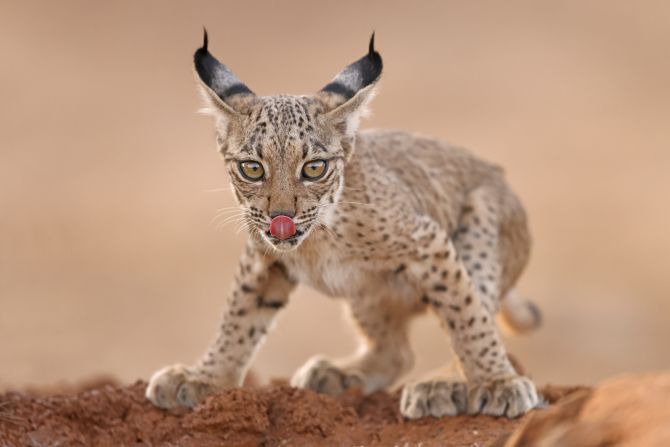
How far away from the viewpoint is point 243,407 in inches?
240

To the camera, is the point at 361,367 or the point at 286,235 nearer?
the point at 286,235

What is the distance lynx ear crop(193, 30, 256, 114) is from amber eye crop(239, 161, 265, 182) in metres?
0.45

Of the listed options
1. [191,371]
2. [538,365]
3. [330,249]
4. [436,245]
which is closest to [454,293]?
[436,245]

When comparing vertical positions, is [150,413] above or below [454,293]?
below

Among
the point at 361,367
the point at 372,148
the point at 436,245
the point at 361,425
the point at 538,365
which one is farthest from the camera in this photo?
the point at 538,365

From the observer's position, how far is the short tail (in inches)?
344

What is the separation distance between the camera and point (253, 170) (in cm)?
613

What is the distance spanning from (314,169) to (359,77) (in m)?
0.88

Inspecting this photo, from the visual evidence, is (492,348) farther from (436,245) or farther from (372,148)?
(372,148)

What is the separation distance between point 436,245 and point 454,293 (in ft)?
1.11

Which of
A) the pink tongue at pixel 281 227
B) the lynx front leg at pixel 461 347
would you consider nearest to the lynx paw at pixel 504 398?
the lynx front leg at pixel 461 347

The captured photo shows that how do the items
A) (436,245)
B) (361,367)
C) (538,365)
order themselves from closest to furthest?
(436,245)
(361,367)
(538,365)

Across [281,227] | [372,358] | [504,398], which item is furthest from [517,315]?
[281,227]

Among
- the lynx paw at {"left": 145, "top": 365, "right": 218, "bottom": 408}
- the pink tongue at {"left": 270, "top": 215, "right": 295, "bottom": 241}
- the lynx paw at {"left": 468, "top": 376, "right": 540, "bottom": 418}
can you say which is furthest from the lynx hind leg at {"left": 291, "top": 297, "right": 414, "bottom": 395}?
the pink tongue at {"left": 270, "top": 215, "right": 295, "bottom": 241}
